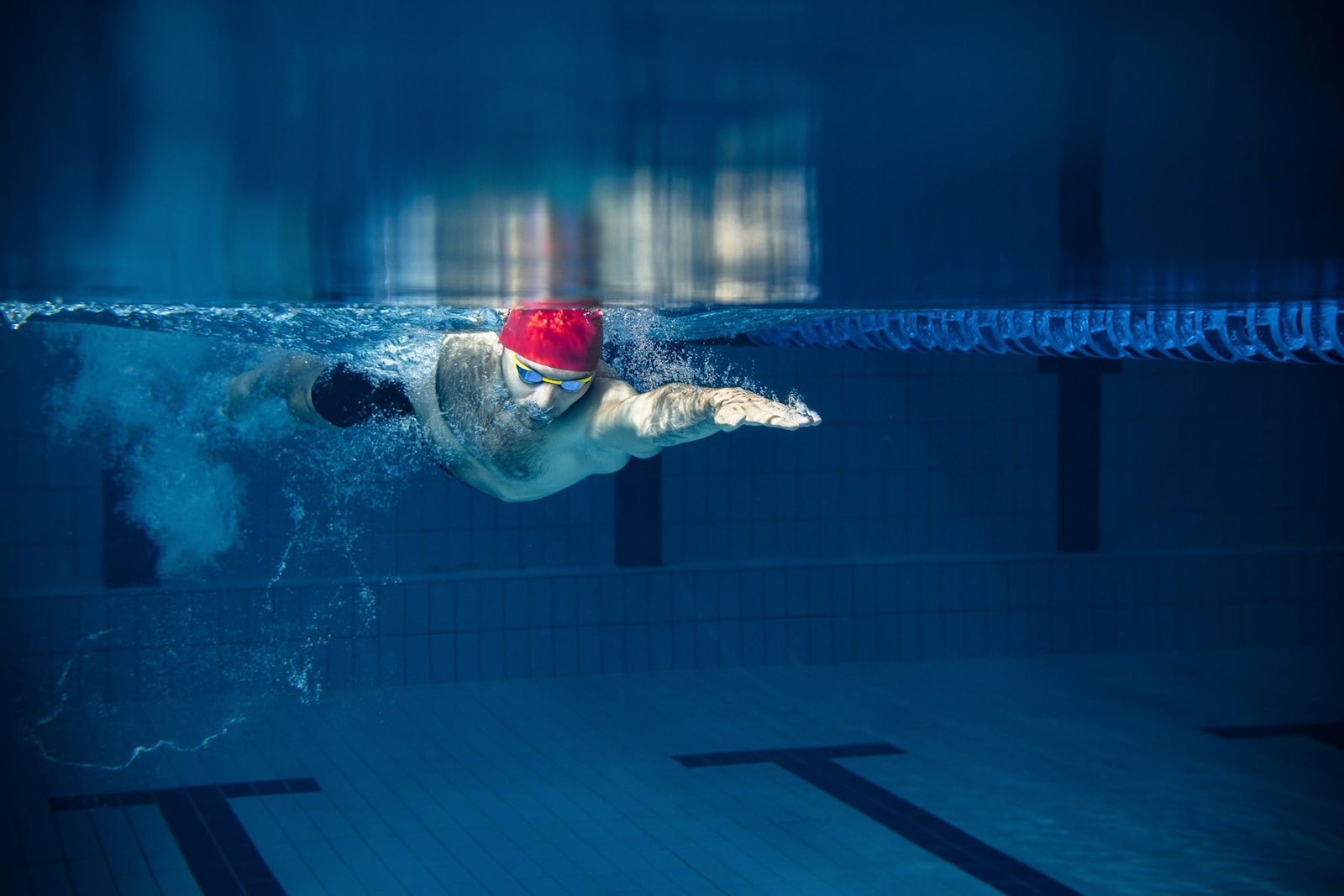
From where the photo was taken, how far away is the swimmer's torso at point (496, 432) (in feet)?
12.2

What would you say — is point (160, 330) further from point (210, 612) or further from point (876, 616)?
point (876, 616)

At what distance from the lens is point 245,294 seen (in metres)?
4.08

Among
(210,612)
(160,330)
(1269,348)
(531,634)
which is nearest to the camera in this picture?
(1269,348)

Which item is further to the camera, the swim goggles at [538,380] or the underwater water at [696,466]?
the swim goggles at [538,380]

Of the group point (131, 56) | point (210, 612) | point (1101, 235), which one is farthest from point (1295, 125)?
point (210, 612)

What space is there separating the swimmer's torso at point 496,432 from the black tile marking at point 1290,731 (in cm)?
480

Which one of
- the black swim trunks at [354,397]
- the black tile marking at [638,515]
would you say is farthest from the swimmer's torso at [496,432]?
the black tile marking at [638,515]

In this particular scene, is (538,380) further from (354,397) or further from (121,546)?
(121,546)

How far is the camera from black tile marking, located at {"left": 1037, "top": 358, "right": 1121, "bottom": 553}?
→ 8.53m

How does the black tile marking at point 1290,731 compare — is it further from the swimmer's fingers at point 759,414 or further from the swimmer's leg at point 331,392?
the swimmer's fingers at point 759,414

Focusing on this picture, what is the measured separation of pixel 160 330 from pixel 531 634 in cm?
304

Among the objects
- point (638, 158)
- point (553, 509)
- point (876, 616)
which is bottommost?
point (876, 616)

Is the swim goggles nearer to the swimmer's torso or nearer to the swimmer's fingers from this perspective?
the swimmer's torso

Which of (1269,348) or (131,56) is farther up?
(131,56)
